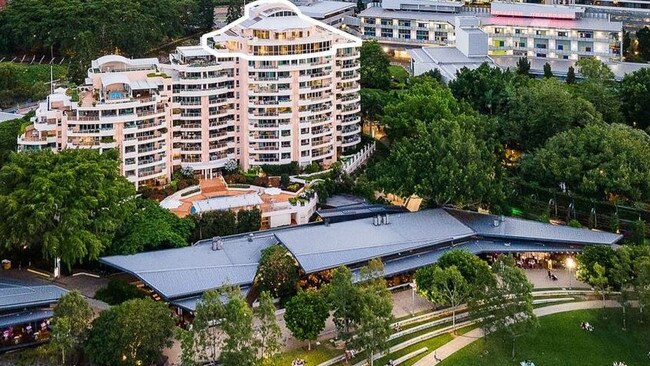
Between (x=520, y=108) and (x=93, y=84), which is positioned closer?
(x=93, y=84)

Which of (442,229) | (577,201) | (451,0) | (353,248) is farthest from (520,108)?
(451,0)

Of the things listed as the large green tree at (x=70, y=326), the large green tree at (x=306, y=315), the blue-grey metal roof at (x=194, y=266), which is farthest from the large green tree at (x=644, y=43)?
the large green tree at (x=70, y=326)

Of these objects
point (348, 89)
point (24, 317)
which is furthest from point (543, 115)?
point (24, 317)

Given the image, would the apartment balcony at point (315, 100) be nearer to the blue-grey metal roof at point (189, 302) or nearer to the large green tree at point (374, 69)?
the large green tree at point (374, 69)

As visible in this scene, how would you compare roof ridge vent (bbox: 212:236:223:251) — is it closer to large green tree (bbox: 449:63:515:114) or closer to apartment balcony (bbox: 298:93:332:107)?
apartment balcony (bbox: 298:93:332:107)

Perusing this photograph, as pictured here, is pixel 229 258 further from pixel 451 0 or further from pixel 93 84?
pixel 451 0

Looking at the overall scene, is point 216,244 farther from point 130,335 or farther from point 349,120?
point 349,120
